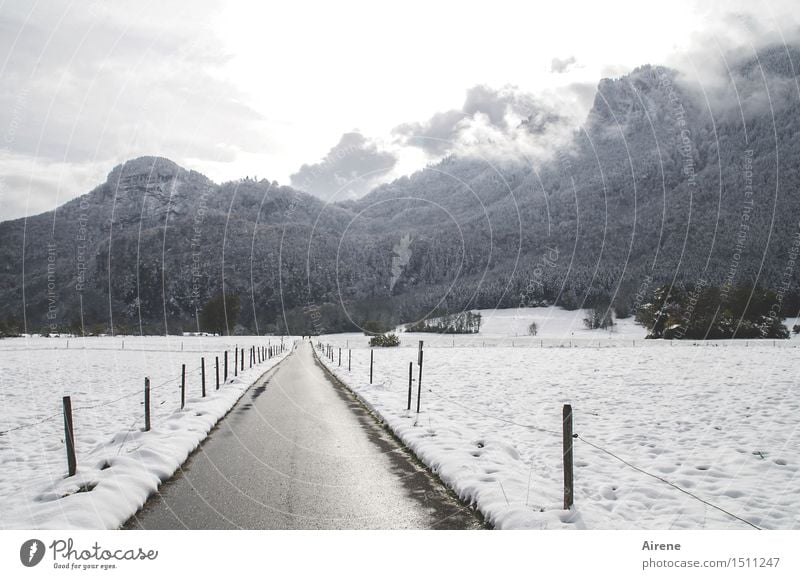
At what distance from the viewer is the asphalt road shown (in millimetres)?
5633

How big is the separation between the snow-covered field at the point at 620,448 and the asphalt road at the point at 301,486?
1.86ft

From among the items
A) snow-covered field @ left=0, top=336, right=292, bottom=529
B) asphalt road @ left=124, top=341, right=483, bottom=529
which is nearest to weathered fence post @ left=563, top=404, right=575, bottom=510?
asphalt road @ left=124, top=341, right=483, bottom=529

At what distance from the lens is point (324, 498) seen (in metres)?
6.34

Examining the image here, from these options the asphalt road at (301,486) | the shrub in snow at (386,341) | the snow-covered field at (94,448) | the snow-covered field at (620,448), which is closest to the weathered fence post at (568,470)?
the snow-covered field at (620,448)

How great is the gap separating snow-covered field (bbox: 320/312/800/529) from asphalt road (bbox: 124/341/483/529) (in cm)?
57

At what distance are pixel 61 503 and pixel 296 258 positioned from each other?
18812 cm

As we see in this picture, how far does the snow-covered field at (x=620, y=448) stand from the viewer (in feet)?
19.4

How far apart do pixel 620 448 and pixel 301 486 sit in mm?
6080

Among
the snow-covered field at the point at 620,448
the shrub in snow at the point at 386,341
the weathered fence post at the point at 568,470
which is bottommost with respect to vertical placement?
the shrub in snow at the point at 386,341

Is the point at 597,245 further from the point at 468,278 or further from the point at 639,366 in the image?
the point at 639,366

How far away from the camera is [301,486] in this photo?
686cm

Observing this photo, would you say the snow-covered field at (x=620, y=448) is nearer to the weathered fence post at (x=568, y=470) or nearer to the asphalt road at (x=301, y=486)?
the weathered fence post at (x=568, y=470)

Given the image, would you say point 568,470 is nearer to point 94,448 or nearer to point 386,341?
point 94,448
